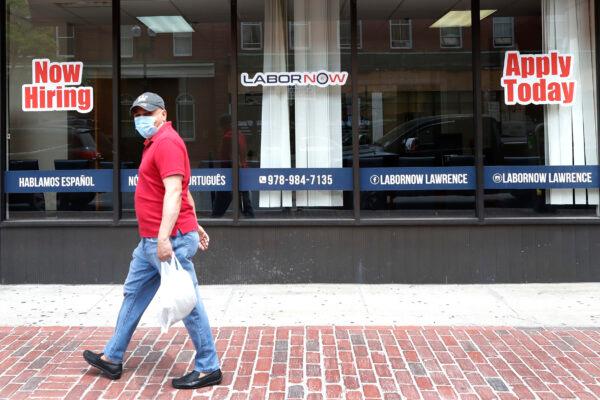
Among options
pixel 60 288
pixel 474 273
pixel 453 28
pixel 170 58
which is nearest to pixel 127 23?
pixel 170 58

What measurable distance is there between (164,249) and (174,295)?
1.00ft

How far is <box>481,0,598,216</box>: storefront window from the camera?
750cm

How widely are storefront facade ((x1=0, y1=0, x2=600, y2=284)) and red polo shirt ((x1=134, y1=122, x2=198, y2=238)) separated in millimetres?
2919

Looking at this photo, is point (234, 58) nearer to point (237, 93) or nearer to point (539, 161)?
point (237, 93)

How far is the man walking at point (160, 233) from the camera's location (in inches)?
170

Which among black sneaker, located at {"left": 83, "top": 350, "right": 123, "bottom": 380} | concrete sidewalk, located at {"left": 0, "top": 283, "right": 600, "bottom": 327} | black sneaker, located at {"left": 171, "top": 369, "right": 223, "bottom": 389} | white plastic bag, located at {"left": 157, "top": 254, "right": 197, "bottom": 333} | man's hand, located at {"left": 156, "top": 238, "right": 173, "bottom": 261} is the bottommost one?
black sneaker, located at {"left": 171, "top": 369, "right": 223, "bottom": 389}

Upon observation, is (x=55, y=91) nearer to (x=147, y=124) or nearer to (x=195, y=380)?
(x=147, y=124)

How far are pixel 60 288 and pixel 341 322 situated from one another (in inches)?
130

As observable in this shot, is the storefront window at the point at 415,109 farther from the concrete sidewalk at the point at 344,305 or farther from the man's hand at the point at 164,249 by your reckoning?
the man's hand at the point at 164,249

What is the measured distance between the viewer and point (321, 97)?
7707 mm

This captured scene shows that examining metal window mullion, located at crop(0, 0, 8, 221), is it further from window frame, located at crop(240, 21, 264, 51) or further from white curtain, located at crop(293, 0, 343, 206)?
white curtain, located at crop(293, 0, 343, 206)

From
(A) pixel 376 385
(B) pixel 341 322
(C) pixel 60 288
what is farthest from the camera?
(C) pixel 60 288

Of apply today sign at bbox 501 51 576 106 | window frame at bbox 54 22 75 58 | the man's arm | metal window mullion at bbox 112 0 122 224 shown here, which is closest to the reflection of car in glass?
apply today sign at bbox 501 51 576 106

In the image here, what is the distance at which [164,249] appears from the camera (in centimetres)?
425
